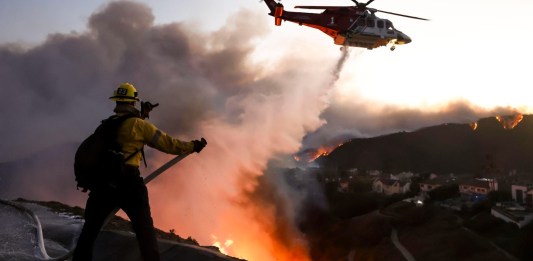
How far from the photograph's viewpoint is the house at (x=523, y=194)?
5918 centimetres

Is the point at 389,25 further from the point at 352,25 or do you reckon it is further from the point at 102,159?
the point at 102,159

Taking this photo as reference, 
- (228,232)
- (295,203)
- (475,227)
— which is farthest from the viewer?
(295,203)

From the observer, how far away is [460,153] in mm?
163875

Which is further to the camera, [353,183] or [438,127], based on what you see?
[438,127]

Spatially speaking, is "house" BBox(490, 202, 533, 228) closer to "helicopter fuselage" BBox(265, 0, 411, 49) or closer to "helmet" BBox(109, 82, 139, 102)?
"helicopter fuselage" BBox(265, 0, 411, 49)

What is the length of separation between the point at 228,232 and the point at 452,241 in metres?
25.8

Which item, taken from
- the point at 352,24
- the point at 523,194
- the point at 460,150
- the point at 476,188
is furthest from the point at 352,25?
the point at 460,150

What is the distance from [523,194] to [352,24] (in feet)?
164

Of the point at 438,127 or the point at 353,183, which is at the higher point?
the point at 438,127

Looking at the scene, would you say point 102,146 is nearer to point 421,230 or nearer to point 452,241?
point 452,241

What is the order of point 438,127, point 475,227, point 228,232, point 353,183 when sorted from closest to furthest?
point 475,227
point 228,232
point 353,183
point 438,127

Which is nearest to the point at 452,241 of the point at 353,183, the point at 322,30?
the point at 322,30

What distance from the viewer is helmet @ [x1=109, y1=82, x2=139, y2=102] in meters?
4.91

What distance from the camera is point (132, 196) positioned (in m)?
4.74
